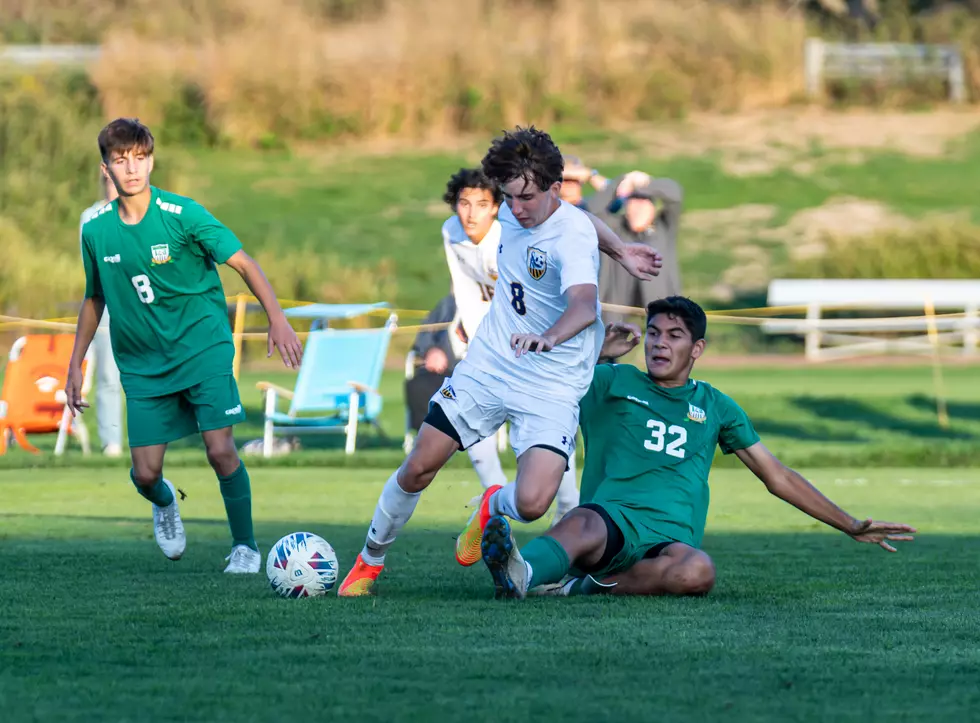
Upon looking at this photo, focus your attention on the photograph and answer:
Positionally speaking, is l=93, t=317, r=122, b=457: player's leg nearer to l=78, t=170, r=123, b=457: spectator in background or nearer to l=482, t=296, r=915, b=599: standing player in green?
l=78, t=170, r=123, b=457: spectator in background

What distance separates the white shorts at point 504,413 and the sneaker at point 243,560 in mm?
1368

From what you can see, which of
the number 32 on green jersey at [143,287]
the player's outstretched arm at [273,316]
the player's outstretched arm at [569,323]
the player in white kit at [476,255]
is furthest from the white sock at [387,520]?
the player in white kit at [476,255]

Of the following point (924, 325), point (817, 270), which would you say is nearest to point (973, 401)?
point (924, 325)

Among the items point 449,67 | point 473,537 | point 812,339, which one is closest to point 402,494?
point 473,537

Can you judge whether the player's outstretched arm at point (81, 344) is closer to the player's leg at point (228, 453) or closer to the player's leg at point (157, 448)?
the player's leg at point (157, 448)

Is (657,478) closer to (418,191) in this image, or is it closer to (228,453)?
(228,453)

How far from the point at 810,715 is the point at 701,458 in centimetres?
281

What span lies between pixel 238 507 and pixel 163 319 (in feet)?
3.06

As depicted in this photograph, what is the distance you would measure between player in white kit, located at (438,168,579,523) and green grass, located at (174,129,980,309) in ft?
68.8

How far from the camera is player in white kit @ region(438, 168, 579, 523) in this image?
920 cm

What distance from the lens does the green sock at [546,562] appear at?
664 cm

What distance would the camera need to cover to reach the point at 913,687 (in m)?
4.86

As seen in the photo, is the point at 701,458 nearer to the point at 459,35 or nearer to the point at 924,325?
the point at 924,325

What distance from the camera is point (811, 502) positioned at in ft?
23.4
